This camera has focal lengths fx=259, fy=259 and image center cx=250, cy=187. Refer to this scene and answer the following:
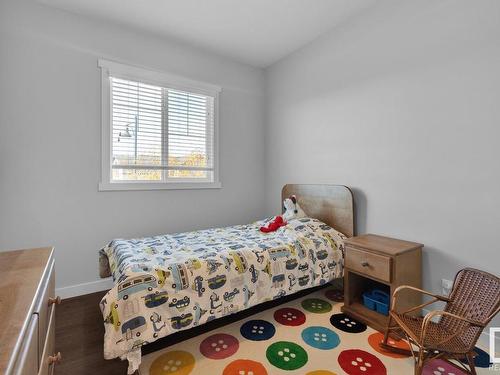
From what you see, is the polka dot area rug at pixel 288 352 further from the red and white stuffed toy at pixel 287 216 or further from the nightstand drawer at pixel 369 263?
the red and white stuffed toy at pixel 287 216

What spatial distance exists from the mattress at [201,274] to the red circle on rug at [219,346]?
0.73ft

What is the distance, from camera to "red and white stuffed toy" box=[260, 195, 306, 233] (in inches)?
112

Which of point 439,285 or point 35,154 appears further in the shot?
point 35,154

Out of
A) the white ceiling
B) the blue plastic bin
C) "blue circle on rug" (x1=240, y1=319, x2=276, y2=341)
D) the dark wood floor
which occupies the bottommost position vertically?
the dark wood floor

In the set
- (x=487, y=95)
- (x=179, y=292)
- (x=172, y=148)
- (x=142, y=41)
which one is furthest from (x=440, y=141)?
(x=142, y=41)

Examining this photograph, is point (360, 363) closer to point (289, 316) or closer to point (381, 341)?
point (381, 341)

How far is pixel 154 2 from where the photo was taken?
2.49 metres

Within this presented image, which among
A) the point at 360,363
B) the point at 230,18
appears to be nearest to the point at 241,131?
the point at 230,18

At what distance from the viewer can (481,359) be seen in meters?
1.75

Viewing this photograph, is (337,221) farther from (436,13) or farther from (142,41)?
(142,41)

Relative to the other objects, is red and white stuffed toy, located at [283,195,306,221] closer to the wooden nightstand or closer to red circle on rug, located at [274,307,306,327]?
the wooden nightstand

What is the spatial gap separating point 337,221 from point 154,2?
2874 millimetres

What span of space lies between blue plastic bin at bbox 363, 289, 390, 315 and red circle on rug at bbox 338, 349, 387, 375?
48 cm

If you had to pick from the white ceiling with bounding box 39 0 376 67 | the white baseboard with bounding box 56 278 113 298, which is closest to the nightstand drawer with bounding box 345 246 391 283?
the white ceiling with bounding box 39 0 376 67
